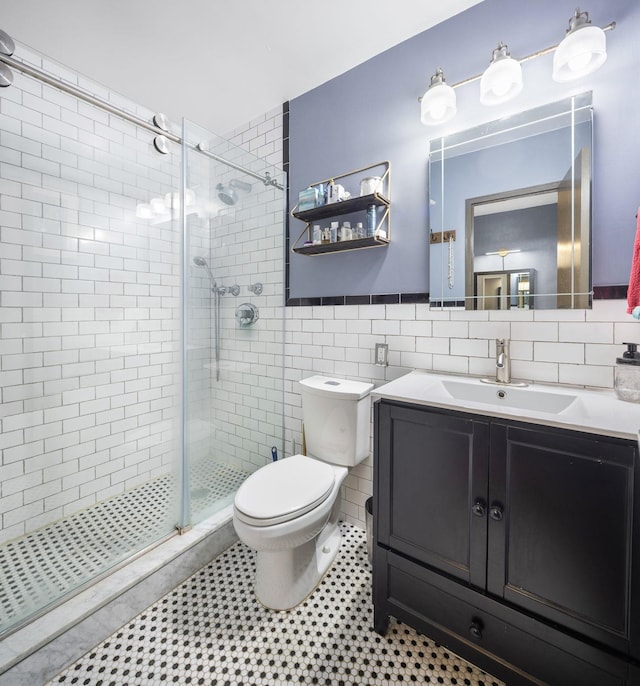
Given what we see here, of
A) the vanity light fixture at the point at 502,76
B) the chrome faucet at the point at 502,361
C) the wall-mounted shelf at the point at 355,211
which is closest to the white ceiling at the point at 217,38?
the vanity light fixture at the point at 502,76

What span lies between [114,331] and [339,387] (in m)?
1.50

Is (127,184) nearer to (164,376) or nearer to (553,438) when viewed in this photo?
(164,376)

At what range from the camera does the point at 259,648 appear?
124cm

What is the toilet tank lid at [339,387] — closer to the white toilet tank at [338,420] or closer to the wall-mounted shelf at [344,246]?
the white toilet tank at [338,420]

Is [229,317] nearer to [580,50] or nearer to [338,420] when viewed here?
[338,420]

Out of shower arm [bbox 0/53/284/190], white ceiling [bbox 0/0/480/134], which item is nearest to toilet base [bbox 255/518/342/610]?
shower arm [bbox 0/53/284/190]

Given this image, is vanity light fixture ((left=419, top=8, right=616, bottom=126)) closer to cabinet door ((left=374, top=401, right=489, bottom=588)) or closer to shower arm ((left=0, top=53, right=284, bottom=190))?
shower arm ((left=0, top=53, right=284, bottom=190))

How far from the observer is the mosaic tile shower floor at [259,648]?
1.14 meters

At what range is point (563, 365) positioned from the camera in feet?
4.33

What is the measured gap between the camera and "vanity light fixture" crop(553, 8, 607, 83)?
3.74ft

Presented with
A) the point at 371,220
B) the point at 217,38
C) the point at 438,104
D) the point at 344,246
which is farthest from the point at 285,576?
the point at 217,38

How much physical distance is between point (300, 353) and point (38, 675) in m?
1.74

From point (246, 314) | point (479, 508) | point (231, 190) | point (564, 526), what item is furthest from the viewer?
point (246, 314)

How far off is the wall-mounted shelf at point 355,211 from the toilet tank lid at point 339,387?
30.1 inches
